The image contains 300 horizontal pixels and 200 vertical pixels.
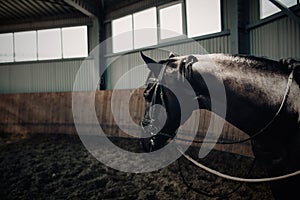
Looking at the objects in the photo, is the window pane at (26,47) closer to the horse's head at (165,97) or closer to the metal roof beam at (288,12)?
the metal roof beam at (288,12)

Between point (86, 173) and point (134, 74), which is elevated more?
point (134, 74)

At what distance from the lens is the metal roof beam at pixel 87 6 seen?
1166 cm

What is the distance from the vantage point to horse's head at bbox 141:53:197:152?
1.88 meters

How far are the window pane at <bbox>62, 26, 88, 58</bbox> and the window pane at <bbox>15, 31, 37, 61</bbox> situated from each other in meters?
2.01

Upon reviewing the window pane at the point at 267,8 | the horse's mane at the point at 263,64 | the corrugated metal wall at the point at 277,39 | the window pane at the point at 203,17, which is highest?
the window pane at the point at 203,17

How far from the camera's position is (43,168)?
212 inches

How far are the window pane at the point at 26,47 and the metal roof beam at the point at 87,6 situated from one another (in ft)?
13.8

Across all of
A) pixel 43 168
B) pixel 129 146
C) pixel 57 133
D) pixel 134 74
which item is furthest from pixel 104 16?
pixel 43 168

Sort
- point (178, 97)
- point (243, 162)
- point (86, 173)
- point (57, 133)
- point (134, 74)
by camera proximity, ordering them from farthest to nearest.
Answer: point (134, 74) → point (57, 133) → point (86, 173) → point (243, 162) → point (178, 97)

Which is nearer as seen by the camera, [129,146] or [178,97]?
[178,97]

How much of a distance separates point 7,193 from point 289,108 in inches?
183

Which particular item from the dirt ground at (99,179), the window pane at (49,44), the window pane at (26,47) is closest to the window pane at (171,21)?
the dirt ground at (99,179)

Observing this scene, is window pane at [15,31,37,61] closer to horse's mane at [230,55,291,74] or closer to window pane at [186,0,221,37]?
window pane at [186,0,221,37]

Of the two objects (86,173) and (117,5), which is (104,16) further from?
(86,173)
